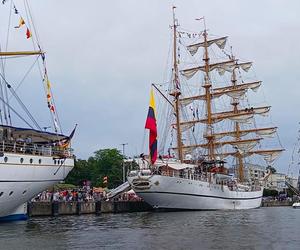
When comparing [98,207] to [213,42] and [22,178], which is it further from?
[213,42]

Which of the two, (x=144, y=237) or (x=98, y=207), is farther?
(x=98, y=207)

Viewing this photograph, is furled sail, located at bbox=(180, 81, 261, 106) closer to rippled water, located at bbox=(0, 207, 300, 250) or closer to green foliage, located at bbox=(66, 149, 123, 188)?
green foliage, located at bbox=(66, 149, 123, 188)

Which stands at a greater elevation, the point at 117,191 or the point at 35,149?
the point at 35,149

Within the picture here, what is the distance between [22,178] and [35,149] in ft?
9.67

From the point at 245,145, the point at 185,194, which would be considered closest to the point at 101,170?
the point at 245,145

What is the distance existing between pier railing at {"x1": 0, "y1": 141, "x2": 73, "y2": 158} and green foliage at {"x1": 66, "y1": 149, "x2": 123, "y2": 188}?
230 ft

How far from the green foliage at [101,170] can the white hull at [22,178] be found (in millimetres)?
71477

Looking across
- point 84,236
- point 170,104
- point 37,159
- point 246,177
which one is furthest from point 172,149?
point 84,236

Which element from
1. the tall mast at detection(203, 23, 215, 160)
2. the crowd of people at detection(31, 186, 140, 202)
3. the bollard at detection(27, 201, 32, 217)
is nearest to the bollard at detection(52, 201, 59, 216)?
the crowd of people at detection(31, 186, 140, 202)

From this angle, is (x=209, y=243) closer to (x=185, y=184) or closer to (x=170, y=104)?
(x=185, y=184)

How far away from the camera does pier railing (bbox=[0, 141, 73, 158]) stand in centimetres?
3756

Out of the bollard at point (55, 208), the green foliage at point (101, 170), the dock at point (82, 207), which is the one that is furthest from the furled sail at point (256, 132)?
the bollard at point (55, 208)

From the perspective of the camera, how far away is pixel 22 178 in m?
38.2

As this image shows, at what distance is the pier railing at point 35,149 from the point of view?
3756cm
